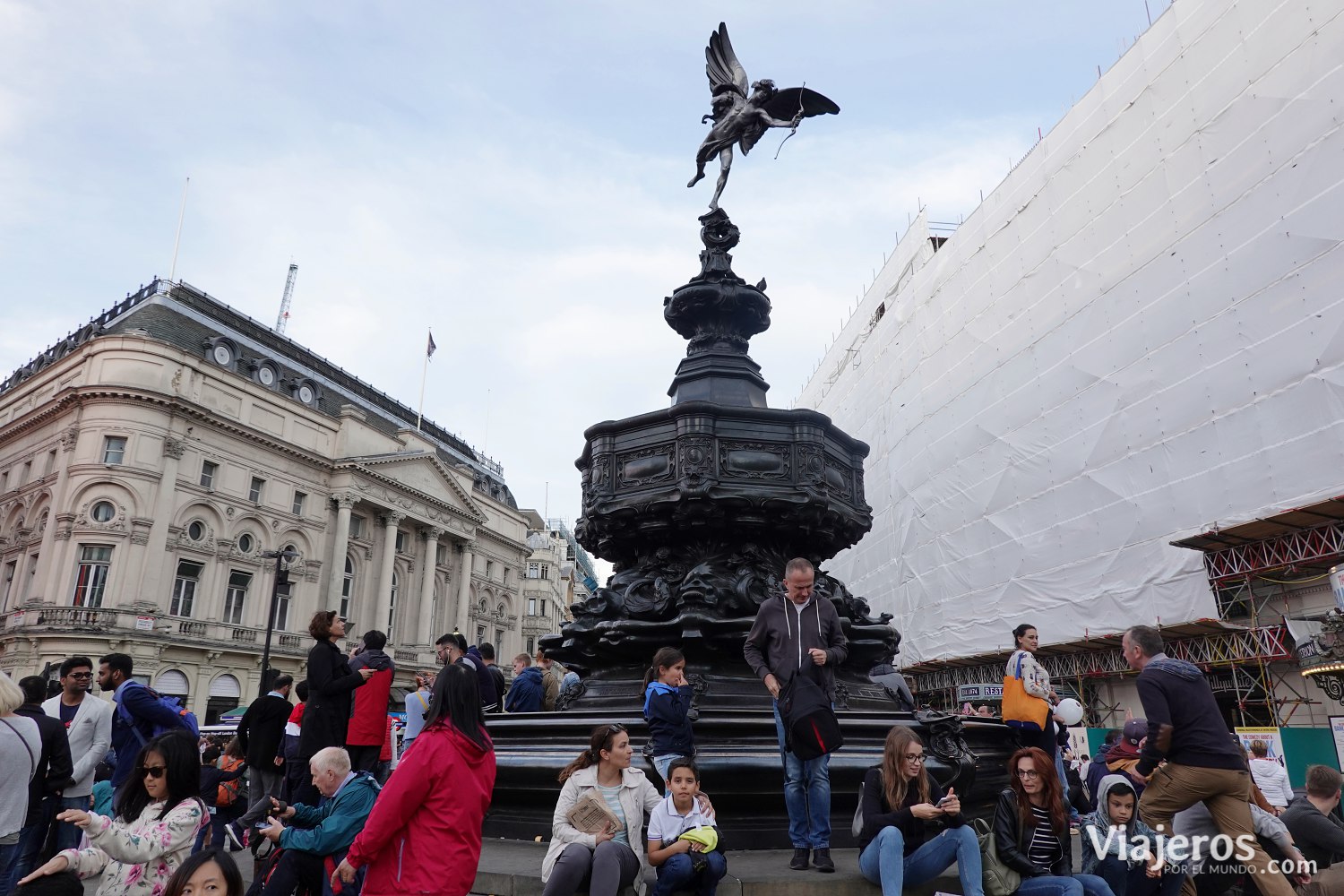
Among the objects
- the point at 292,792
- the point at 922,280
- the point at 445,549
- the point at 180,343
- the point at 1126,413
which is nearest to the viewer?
the point at 292,792

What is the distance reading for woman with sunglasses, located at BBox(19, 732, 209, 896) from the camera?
3.30m

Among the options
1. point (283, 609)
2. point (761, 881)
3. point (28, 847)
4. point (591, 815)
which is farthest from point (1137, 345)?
point (283, 609)

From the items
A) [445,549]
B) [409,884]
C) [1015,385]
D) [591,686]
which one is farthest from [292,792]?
→ [445,549]

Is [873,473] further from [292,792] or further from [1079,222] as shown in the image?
[292,792]

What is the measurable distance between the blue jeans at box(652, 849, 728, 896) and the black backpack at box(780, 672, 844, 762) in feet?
2.74

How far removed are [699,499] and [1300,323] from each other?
12706 mm

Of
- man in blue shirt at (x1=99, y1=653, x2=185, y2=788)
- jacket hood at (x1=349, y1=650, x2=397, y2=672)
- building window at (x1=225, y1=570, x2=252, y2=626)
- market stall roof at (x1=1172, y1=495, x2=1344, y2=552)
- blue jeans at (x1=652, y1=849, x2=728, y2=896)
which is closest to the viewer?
blue jeans at (x1=652, y1=849, x2=728, y2=896)

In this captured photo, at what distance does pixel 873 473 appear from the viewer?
27.7 meters

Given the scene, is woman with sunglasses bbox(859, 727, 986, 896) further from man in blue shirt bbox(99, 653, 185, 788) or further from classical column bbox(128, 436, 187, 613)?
classical column bbox(128, 436, 187, 613)

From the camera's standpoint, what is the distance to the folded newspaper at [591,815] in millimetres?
3871

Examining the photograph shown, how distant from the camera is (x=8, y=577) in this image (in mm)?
36844

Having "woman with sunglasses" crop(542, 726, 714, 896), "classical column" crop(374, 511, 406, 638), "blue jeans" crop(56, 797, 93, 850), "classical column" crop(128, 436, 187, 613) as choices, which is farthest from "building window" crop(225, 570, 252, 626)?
"woman with sunglasses" crop(542, 726, 714, 896)

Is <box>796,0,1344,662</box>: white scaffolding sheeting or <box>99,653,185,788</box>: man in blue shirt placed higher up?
<box>796,0,1344,662</box>: white scaffolding sheeting

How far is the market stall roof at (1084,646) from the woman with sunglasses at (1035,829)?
9.51 metres
